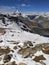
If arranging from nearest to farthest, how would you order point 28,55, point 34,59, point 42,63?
point 42,63, point 34,59, point 28,55

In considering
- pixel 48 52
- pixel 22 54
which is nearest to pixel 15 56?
pixel 22 54

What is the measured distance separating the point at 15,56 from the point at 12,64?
2.86m

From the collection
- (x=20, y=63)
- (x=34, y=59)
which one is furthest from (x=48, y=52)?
(x=20, y=63)

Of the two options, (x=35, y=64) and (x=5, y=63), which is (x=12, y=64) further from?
(x=35, y=64)

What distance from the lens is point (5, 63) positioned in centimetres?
2062

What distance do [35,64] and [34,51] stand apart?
3889 millimetres

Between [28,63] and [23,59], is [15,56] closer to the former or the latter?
[23,59]

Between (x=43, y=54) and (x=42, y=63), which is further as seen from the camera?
(x=43, y=54)

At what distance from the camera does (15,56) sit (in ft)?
75.5

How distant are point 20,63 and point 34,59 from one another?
1.94m

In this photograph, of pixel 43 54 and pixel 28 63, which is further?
pixel 43 54

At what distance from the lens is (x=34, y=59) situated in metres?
21.5

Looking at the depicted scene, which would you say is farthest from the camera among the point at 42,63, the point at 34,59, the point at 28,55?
the point at 28,55

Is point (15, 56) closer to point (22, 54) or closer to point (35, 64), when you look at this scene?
point (22, 54)
